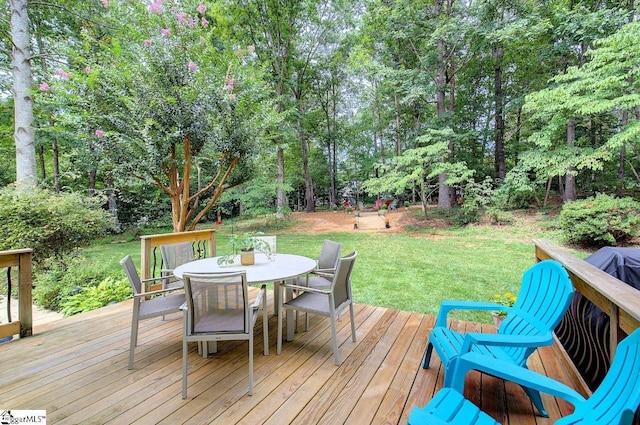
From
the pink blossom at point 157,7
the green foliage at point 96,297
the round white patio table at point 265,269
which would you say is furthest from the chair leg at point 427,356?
the pink blossom at point 157,7

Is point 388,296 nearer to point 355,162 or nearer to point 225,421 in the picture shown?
point 225,421

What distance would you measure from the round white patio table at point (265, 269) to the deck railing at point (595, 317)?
6.34ft

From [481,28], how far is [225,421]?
12.0m

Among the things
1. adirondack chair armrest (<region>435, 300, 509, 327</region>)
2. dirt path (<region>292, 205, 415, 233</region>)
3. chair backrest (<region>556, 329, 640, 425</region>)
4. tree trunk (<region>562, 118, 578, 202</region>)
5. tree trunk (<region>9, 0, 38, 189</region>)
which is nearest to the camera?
chair backrest (<region>556, 329, 640, 425</region>)

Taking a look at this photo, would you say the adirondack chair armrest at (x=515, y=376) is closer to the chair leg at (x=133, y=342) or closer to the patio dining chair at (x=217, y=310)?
the patio dining chair at (x=217, y=310)

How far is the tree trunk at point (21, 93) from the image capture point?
533cm

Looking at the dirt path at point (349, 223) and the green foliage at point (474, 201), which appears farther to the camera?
the dirt path at point (349, 223)

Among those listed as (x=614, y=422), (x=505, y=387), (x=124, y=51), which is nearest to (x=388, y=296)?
(x=505, y=387)

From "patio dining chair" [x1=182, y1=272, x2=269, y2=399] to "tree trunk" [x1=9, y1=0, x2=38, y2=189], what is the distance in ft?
19.2

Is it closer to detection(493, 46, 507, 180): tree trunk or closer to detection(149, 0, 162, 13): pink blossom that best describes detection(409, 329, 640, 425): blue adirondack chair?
detection(149, 0, 162, 13): pink blossom

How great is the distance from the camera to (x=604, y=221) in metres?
5.91

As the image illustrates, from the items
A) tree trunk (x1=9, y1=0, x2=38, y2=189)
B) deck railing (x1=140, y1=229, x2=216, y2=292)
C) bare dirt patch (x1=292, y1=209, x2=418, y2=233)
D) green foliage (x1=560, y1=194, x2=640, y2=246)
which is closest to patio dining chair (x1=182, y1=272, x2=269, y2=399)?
deck railing (x1=140, y1=229, x2=216, y2=292)

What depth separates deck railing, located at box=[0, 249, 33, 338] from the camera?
2.54 m

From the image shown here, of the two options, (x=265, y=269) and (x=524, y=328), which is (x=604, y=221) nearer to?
(x=524, y=328)
